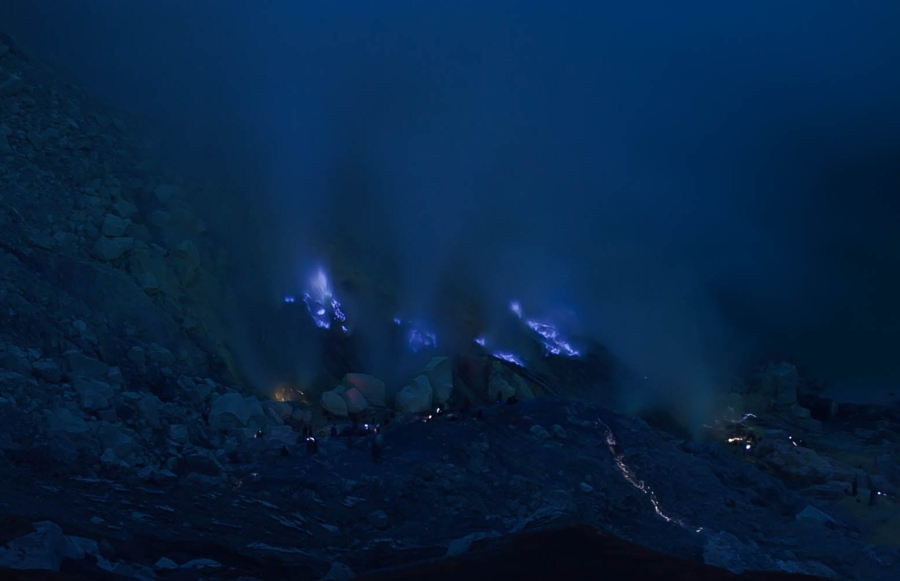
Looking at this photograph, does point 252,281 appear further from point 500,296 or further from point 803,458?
point 803,458

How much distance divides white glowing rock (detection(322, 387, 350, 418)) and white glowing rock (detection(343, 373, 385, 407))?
1.12m

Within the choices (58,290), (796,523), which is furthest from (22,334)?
(796,523)

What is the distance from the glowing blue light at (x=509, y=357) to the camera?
30494 mm

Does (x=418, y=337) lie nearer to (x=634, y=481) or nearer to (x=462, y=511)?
(x=634, y=481)

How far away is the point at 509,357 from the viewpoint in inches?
1236

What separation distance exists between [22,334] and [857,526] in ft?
65.4

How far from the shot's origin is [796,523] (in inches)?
721

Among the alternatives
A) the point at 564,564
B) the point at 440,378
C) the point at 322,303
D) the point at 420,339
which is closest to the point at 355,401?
the point at 440,378

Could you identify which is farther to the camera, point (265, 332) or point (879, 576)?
point (265, 332)

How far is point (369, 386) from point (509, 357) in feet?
33.7

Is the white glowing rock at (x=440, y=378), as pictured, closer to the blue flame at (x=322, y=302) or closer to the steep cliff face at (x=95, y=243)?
the blue flame at (x=322, y=302)

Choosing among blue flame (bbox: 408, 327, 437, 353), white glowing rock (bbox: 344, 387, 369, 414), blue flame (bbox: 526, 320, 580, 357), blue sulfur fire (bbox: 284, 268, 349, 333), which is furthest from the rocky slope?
blue flame (bbox: 526, 320, 580, 357)

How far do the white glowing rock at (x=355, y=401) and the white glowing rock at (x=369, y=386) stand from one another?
46 cm

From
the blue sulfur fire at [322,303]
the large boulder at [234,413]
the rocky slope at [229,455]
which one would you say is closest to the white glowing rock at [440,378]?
the rocky slope at [229,455]
